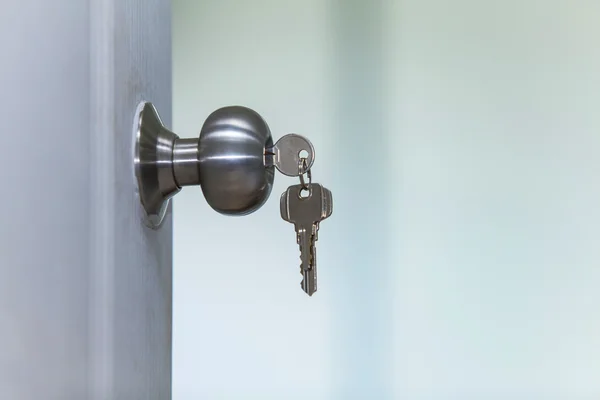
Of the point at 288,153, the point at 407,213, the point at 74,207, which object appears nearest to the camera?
the point at 74,207

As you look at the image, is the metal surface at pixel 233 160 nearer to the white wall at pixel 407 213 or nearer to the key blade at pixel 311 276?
the key blade at pixel 311 276

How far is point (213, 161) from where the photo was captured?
29 centimetres

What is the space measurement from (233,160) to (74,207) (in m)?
0.11

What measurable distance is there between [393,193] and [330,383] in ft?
1.21

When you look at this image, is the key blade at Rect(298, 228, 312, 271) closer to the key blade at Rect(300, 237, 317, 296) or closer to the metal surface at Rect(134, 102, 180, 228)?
the key blade at Rect(300, 237, 317, 296)

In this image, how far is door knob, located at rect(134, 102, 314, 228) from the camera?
0.92 ft

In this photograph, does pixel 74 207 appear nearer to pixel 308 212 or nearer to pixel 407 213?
pixel 308 212

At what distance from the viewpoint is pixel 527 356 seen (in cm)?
78

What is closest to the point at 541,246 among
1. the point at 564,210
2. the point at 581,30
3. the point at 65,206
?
the point at 564,210

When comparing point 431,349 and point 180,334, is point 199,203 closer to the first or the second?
point 180,334

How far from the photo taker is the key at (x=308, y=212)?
1.22 ft

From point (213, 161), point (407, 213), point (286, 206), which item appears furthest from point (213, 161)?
point (407, 213)

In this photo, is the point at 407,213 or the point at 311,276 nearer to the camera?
the point at 311,276

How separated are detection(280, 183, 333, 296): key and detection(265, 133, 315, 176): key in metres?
0.05
